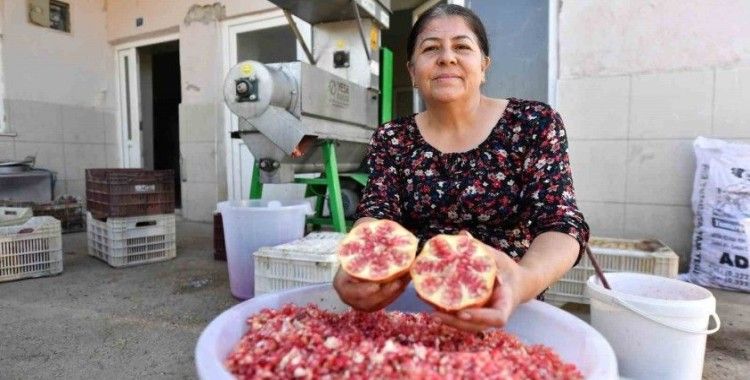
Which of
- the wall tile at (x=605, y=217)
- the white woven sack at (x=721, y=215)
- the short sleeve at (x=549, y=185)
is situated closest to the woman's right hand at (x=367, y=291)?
the short sleeve at (x=549, y=185)

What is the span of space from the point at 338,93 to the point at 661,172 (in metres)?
2.45

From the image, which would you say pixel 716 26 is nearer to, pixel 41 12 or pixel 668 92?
A: pixel 668 92

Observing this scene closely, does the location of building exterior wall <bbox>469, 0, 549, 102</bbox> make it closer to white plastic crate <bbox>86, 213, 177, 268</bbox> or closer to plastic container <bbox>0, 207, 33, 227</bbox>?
white plastic crate <bbox>86, 213, 177, 268</bbox>

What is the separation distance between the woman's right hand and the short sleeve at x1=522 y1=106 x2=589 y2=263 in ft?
1.48

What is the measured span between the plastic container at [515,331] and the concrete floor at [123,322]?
3.34 ft

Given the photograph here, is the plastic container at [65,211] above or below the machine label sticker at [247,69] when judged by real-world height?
below

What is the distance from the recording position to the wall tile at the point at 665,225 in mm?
3221

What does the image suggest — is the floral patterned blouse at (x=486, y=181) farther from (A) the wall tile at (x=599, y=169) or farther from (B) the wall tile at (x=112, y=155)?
(B) the wall tile at (x=112, y=155)

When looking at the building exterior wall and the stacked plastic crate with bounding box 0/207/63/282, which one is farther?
the building exterior wall

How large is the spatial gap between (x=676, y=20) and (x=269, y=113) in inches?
115

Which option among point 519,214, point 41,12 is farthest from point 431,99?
point 41,12

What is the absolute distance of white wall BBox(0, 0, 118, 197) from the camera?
542 centimetres

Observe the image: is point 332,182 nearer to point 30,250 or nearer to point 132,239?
point 132,239

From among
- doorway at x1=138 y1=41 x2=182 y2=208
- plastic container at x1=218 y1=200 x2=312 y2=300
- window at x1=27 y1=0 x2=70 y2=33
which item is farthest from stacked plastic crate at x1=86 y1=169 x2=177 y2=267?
doorway at x1=138 y1=41 x2=182 y2=208
